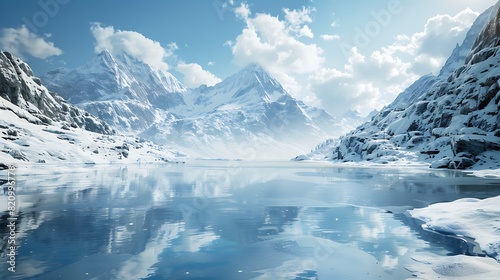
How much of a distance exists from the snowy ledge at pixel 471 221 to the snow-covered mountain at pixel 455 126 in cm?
7749

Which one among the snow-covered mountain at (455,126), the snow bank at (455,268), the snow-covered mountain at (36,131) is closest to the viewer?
the snow bank at (455,268)

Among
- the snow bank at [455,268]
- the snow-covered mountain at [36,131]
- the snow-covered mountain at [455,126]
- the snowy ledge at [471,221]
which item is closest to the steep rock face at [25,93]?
the snow-covered mountain at [36,131]

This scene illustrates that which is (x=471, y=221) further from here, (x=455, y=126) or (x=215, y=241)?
(x=455, y=126)

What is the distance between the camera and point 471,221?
1917 cm

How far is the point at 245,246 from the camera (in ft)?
54.0

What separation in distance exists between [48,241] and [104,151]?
123 metres

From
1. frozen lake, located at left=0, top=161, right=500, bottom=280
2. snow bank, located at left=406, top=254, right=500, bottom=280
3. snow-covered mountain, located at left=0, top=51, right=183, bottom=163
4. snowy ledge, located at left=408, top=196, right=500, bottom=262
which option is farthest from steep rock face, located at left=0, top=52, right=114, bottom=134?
snow bank, located at left=406, top=254, right=500, bottom=280

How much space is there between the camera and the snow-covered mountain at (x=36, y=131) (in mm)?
86688

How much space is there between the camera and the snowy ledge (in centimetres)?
1575

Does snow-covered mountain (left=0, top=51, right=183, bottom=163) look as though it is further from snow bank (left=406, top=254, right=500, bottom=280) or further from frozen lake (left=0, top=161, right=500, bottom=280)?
snow bank (left=406, top=254, right=500, bottom=280)

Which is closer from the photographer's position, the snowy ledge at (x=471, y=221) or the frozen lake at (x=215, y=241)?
the frozen lake at (x=215, y=241)

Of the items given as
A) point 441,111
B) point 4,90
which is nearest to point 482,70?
point 441,111

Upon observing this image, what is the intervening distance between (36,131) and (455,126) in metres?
153

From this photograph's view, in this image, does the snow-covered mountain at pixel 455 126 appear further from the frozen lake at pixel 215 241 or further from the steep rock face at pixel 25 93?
the steep rock face at pixel 25 93
